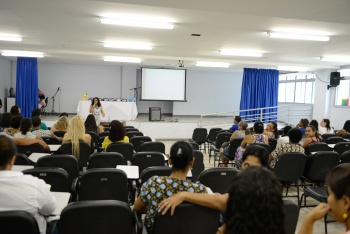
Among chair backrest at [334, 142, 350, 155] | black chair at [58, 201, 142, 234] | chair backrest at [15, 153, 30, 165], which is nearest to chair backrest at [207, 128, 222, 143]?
chair backrest at [334, 142, 350, 155]

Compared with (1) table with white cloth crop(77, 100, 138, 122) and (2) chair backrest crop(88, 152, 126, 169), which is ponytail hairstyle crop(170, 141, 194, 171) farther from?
(1) table with white cloth crop(77, 100, 138, 122)

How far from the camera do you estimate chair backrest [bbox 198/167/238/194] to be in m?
2.97

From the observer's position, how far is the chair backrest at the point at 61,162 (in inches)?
129

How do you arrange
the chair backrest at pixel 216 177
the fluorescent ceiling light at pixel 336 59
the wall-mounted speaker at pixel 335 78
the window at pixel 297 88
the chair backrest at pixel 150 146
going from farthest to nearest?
1. the window at pixel 297 88
2. the wall-mounted speaker at pixel 335 78
3. the fluorescent ceiling light at pixel 336 59
4. the chair backrest at pixel 150 146
5. the chair backrest at pixel 216 177

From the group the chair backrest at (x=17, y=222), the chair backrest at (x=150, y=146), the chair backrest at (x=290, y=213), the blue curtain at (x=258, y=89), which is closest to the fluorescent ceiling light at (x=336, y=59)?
the blue curtain at (x=258, y=89)

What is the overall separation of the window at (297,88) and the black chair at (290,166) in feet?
36.9

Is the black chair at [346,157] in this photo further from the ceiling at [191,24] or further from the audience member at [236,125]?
the audience member at [236,125]

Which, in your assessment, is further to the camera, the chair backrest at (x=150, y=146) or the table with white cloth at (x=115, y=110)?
the table with white cloth at (x=115, y=110)

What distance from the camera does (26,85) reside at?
11.3 metres

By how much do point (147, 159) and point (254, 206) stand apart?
116 inches

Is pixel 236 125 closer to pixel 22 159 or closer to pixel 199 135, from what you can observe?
pixel 199 135

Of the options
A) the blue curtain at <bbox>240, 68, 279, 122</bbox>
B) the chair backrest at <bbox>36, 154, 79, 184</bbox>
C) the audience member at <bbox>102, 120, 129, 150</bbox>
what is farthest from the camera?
the blue curtain at <bbox>240, 68, 279, 122</bbox>

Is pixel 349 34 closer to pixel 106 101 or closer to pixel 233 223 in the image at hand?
pixel 233 223

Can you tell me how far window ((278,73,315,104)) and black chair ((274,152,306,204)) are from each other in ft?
36.9
